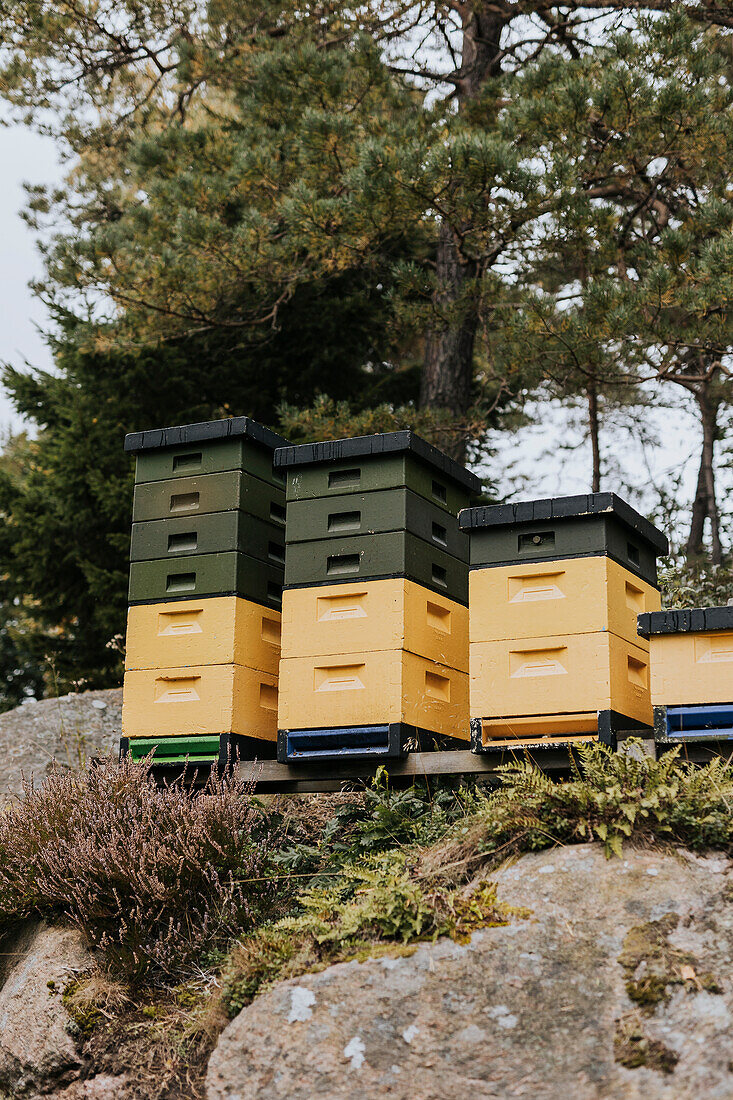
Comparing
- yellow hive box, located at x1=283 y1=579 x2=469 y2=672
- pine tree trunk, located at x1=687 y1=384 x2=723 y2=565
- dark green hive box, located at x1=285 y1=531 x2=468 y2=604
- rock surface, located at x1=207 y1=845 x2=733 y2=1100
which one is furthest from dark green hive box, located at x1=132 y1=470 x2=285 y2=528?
pine tree trunk, located at x1=687 y1=384 x2=723 y2=565

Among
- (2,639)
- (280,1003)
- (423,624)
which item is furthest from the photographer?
(2,639)

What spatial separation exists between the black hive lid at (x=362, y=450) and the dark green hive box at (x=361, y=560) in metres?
0.47

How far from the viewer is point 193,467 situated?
683cm

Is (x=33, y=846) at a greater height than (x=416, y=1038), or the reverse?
(x=33, y=846)

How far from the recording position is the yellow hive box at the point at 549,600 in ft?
18.6

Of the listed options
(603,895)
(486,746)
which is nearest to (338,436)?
(486,746)

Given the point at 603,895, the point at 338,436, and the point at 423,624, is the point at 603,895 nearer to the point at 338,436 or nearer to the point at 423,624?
the point at 423,624

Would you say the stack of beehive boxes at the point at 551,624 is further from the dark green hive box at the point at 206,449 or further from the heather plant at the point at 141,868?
the dark green hive box at the point at 206,449

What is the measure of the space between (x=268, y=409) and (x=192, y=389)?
929 millimetres

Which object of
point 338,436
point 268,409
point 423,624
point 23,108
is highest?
point 23,108

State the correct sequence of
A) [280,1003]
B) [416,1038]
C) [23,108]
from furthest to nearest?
[23,108], [280,1003], [416,1038]

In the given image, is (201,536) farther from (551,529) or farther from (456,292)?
(456,292)

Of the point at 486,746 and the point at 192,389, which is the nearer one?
the point at 486,746

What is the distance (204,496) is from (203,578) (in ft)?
1.70
